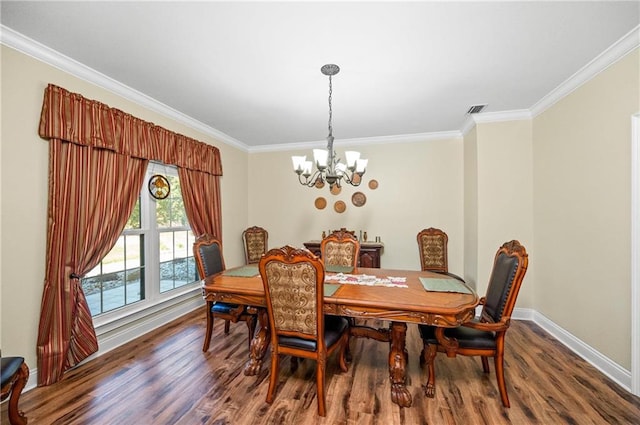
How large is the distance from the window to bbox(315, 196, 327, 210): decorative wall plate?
81.5 inches

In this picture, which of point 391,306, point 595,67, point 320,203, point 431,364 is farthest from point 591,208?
point 320,203

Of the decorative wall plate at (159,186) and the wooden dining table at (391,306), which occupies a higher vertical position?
the decorative wall plate at (159,186)

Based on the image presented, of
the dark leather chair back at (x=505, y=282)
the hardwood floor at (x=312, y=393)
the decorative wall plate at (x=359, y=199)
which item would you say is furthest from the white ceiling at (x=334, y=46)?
the hardwood floor at (x=312, y=393)

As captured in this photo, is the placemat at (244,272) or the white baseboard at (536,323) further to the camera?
the placemat at (244,272)

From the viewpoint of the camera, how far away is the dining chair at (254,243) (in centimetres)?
452

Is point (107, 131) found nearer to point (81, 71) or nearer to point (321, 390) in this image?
point (81, 71)

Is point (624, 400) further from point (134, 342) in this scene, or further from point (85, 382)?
point (134, 342)

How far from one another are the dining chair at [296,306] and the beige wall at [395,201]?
2776 millimetres

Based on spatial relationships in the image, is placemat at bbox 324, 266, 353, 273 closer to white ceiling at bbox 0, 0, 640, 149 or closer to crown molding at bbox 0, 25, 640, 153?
white ceiling at bbox 0, 0, 640, 149

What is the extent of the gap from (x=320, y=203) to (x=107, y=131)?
3046 mm

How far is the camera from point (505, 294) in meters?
1.86

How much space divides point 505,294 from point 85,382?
3.25 metres

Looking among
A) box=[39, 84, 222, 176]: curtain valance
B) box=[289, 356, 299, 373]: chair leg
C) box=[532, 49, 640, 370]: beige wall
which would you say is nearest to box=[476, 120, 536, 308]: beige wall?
box=[532, 49, 640, 370]: beige wall

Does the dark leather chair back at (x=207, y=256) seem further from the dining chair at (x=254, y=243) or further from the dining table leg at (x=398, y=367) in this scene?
the dining table leg at (x=398, y=367)
